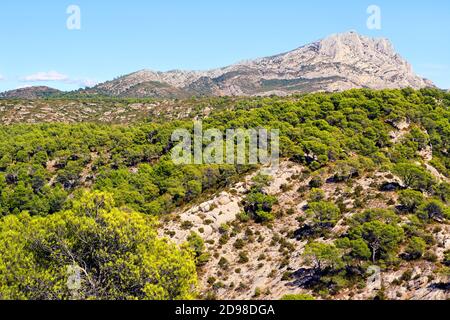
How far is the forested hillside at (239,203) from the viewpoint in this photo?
102 ft

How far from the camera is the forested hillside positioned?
31094 mm

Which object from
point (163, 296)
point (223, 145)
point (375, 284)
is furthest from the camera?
point (223, 145)

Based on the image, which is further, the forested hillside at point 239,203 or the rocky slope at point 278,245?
the rocky slope at point 278,245

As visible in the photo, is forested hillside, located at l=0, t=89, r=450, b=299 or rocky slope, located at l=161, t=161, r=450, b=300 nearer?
forested hillside, located at l=0, t=89, r=450, b=299

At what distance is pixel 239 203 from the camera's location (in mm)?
72312

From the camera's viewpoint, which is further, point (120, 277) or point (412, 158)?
point (412, 158)

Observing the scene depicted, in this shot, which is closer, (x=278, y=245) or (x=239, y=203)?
(x=278, y=245)

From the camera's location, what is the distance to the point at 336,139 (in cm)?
9238

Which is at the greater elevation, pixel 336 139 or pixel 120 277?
pixel 336 139

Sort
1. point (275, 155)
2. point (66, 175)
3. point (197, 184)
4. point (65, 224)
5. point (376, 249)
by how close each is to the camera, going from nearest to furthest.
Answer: point (65, 224)
point (376, 249)
point (197, 184)
point (275, 155)
point (66, 175)

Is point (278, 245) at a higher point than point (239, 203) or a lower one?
lower
